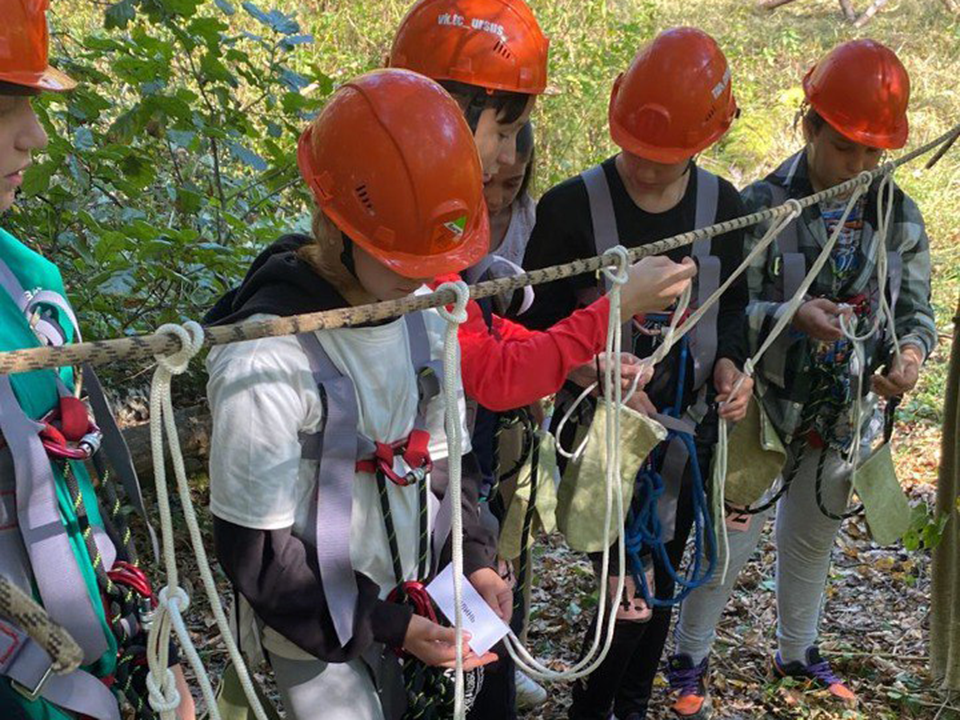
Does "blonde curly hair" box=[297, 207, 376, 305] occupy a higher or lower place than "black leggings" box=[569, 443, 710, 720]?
higher

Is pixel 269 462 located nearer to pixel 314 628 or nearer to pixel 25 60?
pixel 314 628

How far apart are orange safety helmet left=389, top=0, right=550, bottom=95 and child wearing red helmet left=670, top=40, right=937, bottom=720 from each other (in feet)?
2.58

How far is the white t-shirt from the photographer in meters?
1.48

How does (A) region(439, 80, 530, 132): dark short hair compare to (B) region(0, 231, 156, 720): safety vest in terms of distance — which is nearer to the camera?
(B) region(0, 231, 156, 720): safety vest

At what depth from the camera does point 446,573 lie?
1785mm

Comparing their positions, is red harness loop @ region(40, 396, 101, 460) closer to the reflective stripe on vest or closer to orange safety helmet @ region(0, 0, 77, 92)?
orange safety helmet @ region(0, 0, 77, 92)

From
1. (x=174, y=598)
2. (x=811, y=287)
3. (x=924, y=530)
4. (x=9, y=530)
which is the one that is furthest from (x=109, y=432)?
(x=924, y=530)

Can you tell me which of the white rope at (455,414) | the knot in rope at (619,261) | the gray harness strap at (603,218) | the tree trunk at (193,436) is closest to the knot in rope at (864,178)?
the gray harness strap at (603,218)

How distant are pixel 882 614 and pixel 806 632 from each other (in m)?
0.74

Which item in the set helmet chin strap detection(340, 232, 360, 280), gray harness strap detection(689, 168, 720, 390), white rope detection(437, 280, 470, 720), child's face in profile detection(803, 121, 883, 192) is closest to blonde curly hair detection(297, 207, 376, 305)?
helmet chin strap detection(340, 232, 360, 280)

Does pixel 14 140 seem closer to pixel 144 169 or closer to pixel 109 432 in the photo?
pixel 109 432

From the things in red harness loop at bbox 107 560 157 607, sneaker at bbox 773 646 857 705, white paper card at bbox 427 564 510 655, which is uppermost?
red harness loop at bbox 107 560 157 607

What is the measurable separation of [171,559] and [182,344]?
12.1 inches

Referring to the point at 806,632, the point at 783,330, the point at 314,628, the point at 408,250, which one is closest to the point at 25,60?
the point at 408,250
